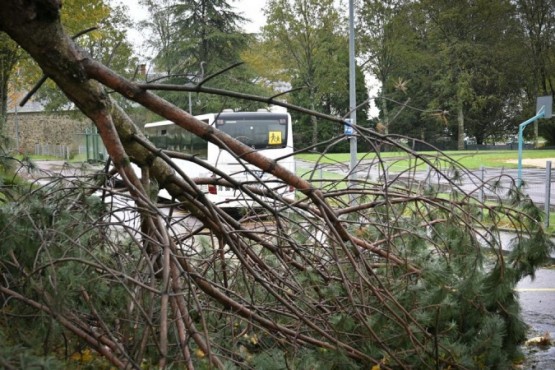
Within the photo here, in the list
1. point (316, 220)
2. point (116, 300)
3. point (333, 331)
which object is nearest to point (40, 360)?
point (116, 300)

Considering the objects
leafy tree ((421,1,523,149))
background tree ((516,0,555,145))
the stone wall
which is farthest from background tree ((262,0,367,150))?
background tree ((516,0,555,145))

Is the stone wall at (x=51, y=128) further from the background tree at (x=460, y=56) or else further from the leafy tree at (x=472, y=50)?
the leafy tree at (x=472, y=50)

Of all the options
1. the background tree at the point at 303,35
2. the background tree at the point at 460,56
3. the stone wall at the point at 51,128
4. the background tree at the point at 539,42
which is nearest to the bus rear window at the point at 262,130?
the background tree at the point at 303,35

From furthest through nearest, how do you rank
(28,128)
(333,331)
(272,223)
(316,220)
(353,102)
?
(28,128)
(353,102)
(272,223)
(316,220)
(333,331)

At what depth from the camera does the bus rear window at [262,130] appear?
17547 mm

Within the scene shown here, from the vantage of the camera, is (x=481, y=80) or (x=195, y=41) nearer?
(x=195, y=41)

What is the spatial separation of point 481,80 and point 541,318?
51126 mm

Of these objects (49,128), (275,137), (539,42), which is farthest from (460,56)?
(275,137)

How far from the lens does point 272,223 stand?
5031 mm

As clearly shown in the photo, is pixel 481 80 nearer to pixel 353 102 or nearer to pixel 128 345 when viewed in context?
pixel 353 102

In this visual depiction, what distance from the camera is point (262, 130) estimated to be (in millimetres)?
18094

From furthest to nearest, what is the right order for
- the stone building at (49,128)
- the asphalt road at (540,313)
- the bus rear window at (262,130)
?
1. the stone building at (49,128)
2. the bus rear window at (262,130)
3. the asphalt road at (540,313)

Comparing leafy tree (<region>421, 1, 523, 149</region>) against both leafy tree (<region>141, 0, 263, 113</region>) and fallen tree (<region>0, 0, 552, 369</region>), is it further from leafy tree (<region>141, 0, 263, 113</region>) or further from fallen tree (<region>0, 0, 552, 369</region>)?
fallen tree (<region>0, 0, 552, 369</region>)

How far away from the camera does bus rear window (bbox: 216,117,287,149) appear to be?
57.6ft
